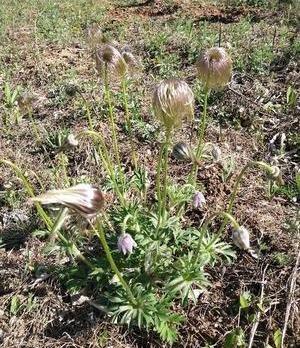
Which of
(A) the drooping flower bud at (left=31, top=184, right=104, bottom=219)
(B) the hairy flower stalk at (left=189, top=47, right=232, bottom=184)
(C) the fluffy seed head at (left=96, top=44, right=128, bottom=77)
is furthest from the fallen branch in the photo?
(C) the fluffy seed head at (left=96, top=44, right=128, bottom=77)

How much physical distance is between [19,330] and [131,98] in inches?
100

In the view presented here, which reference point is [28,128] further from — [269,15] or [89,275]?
[269,15]

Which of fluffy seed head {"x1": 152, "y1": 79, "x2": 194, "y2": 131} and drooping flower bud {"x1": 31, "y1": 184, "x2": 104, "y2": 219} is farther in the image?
fluffy seed head {"x1": 152, "y1": 79, "x2": 194, "y2": 131}

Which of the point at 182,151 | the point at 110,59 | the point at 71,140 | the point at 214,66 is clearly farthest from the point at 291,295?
the point at 110,59

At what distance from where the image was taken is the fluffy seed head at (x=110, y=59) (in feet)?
9.15

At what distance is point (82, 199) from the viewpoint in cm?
179

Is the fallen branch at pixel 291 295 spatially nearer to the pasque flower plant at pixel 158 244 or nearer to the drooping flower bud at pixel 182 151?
the pasque flower plant at pixel 158 244

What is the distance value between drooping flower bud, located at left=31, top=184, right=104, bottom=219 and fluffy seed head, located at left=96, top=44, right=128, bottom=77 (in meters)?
1.20

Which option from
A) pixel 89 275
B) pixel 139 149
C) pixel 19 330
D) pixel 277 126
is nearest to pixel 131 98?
pixel 139 149

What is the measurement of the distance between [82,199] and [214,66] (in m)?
1.23

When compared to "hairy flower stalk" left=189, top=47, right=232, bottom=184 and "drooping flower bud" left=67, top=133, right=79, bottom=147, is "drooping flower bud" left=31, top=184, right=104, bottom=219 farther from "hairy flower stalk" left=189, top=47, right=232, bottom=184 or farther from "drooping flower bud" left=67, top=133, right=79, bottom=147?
"hairy flower stalk" left=189, top=47, right=232, bottom=184

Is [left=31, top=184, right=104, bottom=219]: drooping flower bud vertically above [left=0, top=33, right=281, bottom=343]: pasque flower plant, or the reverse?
[left=31, top=184, right=104, bottom=219]: drooping flower bud

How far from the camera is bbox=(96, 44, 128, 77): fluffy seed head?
279 cm

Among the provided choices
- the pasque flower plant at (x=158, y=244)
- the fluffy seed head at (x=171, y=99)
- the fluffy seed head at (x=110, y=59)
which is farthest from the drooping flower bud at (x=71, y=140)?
the fluffy seed head at (x=171, y=99)
